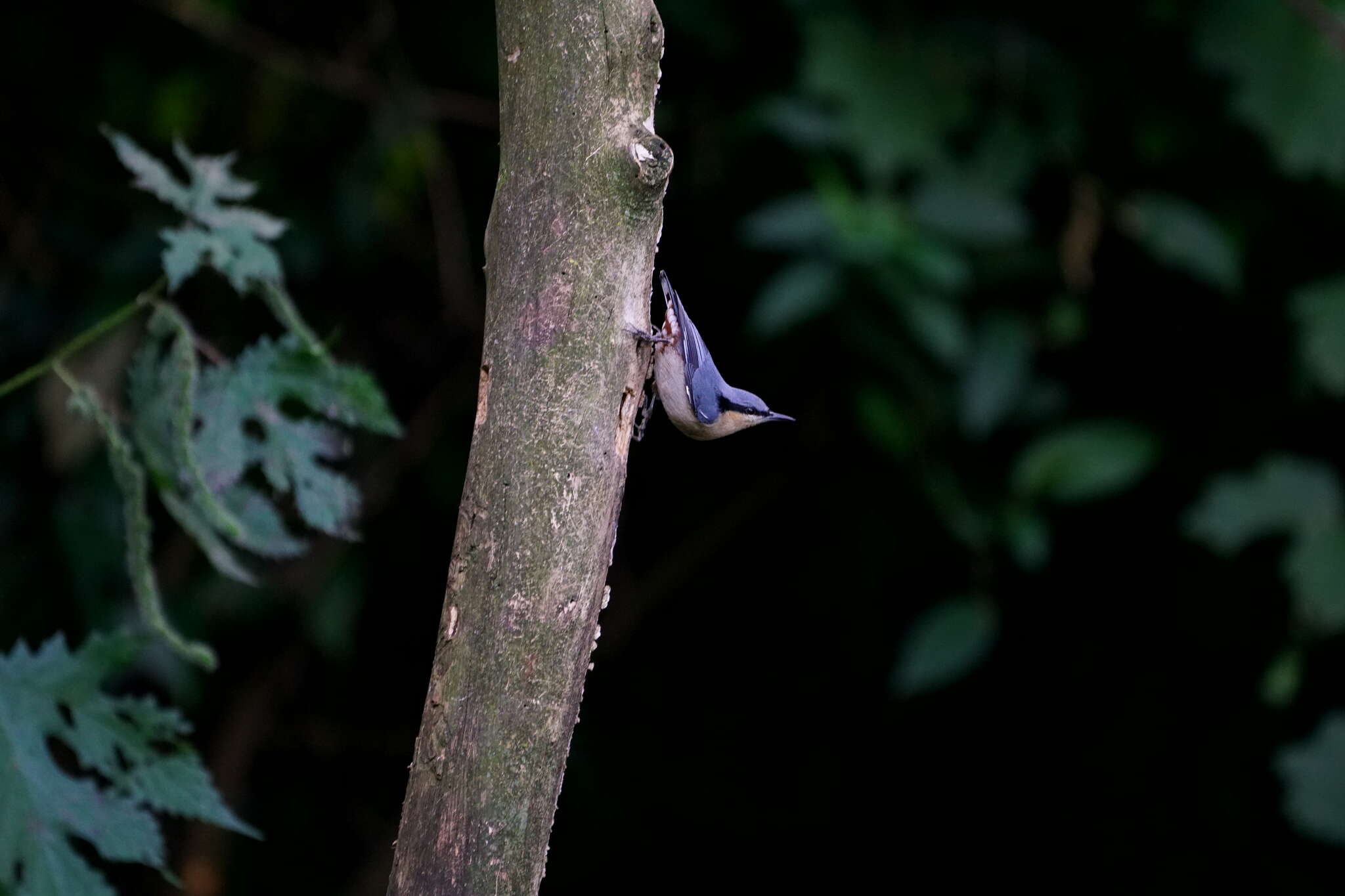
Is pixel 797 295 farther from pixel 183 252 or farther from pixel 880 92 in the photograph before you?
pixel 183 252

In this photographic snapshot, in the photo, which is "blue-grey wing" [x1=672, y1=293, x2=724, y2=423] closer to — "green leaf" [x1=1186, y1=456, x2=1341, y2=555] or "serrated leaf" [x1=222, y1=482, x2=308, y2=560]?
"serrated leaf" [x1=222, y1=482, x2=308, y2=560]

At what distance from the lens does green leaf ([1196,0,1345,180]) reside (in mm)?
3336

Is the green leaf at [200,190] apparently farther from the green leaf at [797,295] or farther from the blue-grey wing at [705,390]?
the green leaf at [797,295]

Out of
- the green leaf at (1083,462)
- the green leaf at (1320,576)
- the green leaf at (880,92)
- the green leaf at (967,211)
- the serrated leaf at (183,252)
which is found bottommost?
the serrated leaf at (183,252)

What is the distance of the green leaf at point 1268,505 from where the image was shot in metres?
3.45

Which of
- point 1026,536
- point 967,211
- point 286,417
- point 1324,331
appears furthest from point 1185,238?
point 286,417

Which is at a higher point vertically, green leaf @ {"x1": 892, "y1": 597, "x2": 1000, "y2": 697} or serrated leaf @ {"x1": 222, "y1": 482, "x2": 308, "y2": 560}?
green leaf @ {"x1": 892, "y1": 597, "x2": 1000, "y2": 697}

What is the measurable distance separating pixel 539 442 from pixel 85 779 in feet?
2.95

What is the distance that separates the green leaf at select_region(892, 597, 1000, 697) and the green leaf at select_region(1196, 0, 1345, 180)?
1.49 metres

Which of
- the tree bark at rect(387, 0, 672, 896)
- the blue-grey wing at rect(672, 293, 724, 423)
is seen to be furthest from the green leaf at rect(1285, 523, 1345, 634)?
the tree bark at rect(387, 0, 672, 896)

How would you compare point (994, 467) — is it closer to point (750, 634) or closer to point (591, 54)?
point (750, 634)

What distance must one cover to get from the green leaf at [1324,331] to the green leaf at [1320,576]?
40 centimetres

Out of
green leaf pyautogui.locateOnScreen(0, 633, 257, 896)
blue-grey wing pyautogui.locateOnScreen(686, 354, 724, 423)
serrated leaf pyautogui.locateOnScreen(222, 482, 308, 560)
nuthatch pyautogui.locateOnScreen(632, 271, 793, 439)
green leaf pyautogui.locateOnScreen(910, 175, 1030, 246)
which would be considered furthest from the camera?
Result: green leaf pyautogui.locateOnScreen(910, 175, 1030, 246)

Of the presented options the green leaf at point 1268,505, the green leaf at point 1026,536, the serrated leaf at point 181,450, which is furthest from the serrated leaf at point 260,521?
the green leaf at point 1268,505
